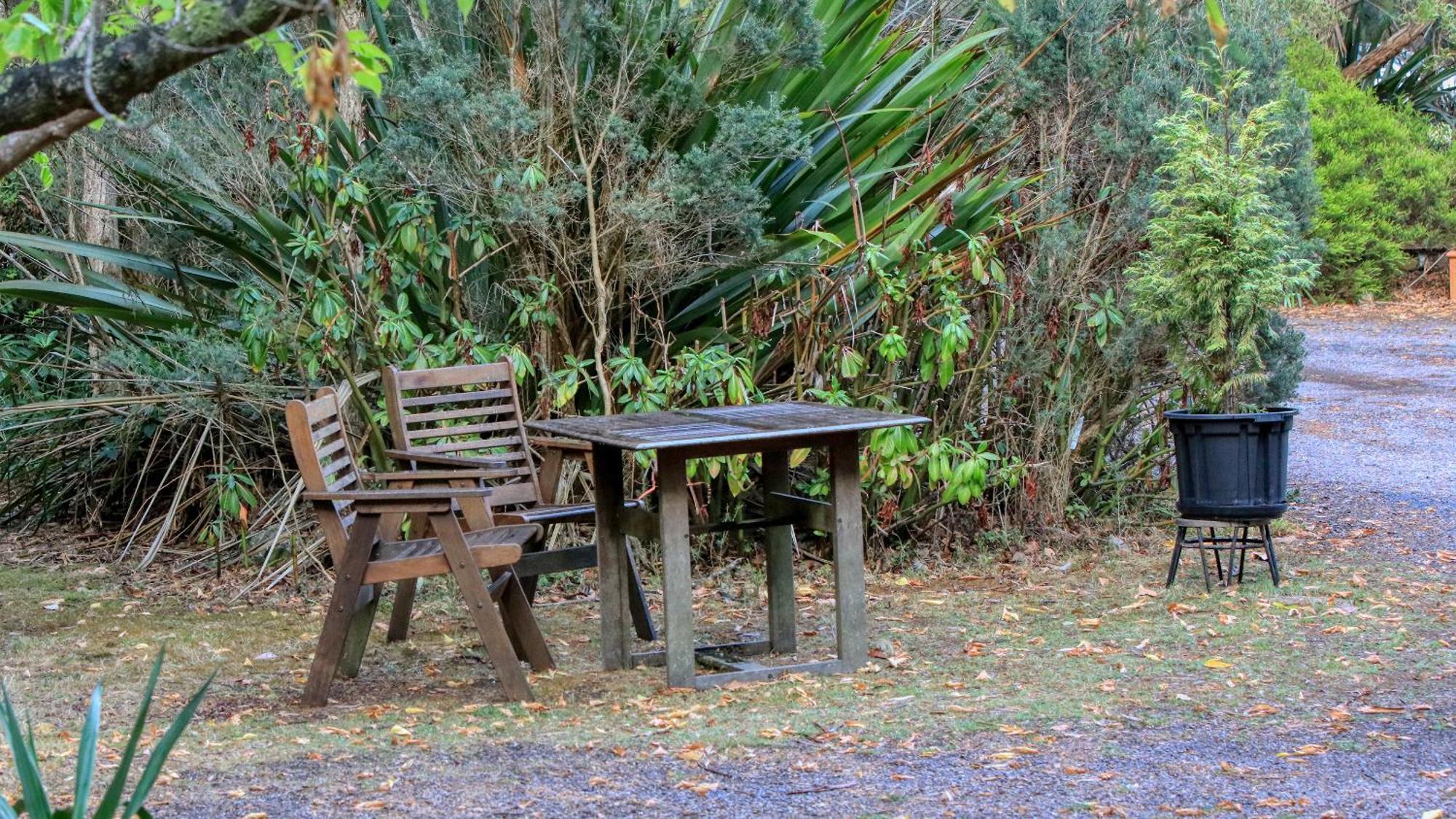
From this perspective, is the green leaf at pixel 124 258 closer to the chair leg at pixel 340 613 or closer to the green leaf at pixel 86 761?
the chair leg at pixel 340 613

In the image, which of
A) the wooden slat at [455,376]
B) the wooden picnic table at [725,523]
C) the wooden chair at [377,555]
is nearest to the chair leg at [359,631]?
→ the wooden chair at [377,555]

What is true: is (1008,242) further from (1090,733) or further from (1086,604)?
(1090,733)

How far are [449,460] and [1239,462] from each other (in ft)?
10.0

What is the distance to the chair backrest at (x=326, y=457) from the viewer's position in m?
4.81

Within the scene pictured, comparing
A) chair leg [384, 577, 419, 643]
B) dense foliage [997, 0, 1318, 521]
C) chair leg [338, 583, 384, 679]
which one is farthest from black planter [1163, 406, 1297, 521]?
chair leg [338, 583, 384, 679]

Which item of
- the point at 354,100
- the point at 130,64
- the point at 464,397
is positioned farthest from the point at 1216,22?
the point at 354,100

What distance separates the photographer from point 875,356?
282 inches

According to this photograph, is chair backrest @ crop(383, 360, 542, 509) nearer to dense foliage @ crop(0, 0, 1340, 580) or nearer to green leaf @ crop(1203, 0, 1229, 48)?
dense foliage @ crop(0, 0, 1340, 580)

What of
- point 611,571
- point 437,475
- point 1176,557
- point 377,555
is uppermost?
point 437,475

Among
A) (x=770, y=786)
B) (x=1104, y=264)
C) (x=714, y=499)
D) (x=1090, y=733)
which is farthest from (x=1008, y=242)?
(x=770, y=786)

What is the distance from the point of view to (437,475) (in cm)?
546

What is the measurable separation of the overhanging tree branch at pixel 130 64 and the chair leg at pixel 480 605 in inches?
97.6

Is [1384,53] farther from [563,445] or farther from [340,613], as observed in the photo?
[340,613]

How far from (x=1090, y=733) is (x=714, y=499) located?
3.07m
